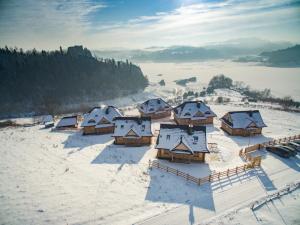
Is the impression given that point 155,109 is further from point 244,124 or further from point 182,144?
point 182,144

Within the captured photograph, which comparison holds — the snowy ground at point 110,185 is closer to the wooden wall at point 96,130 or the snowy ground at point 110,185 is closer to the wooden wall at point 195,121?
the wooden wall at point 96,130

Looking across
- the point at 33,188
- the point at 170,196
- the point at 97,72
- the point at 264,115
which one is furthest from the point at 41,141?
the point at 97,72

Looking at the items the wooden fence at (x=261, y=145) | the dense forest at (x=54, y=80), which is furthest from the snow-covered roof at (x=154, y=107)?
the dense forest at (x=54, y=80)

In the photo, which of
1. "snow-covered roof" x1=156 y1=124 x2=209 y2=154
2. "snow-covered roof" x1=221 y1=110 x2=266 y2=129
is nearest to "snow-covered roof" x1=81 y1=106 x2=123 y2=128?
"snow-covered roof" x1=156 y1=124 x2=209 y2=154

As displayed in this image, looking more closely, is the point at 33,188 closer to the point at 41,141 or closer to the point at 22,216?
the point at 22,216

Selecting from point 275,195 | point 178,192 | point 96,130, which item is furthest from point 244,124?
point 96,130

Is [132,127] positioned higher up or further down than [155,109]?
higher up
